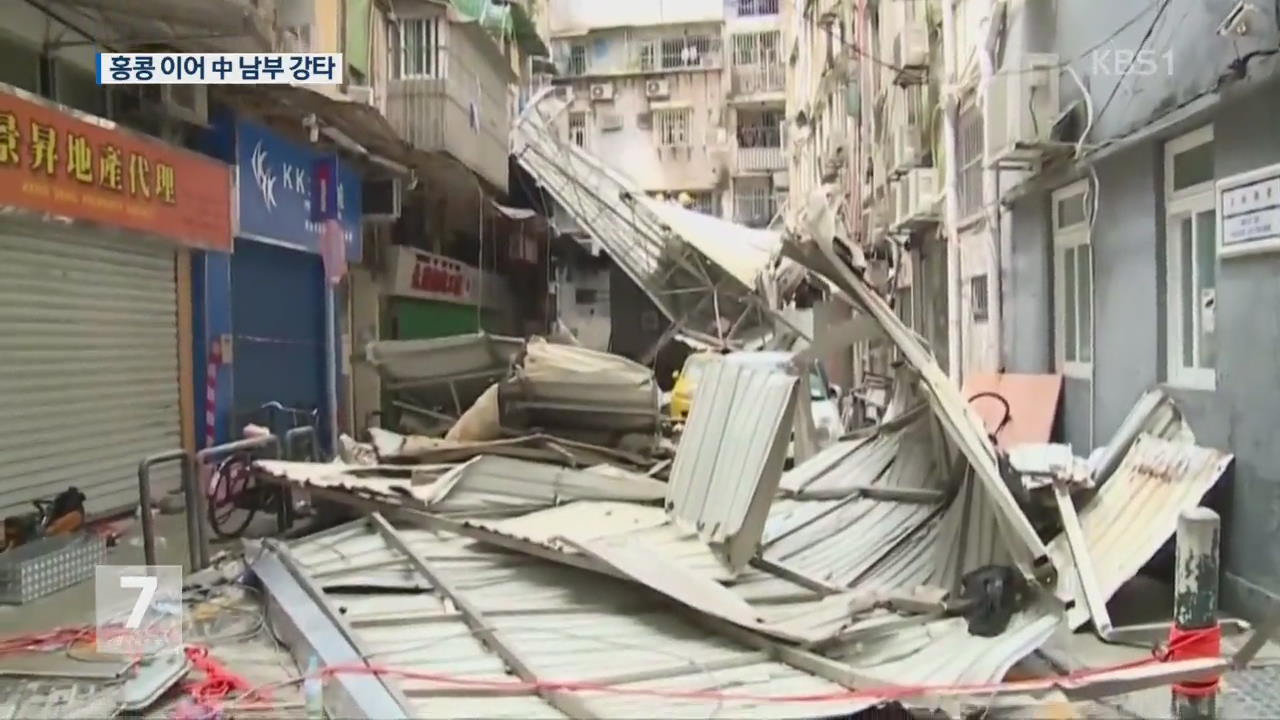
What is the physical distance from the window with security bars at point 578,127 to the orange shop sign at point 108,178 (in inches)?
1095

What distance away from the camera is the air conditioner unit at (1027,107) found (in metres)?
9.16

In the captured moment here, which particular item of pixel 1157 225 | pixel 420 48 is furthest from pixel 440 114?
pixel 1157 225

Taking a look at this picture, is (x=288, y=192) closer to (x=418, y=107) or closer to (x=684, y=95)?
(x=418, y=107)

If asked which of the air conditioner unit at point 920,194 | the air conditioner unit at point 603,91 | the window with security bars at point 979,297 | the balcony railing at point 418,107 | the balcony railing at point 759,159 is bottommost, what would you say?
the window with security bars at point 979,297

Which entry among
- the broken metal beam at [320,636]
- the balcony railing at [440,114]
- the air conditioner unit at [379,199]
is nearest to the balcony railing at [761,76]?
the balcony railing at [440,114]

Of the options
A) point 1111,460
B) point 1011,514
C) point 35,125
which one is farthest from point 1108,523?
point 35,125

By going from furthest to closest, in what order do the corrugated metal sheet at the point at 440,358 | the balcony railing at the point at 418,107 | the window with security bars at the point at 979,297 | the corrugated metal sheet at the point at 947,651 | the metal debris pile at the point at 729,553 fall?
the balcony railing at the point at 418,107 → the window with security bars at the point at 979,297 → the corrugated metal sheet at the point at 440,358 → the metal debris pile at the point at 729,553 → the corrugated metal sheet at the point at 947,651

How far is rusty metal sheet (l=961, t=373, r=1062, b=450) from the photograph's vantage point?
9.80m

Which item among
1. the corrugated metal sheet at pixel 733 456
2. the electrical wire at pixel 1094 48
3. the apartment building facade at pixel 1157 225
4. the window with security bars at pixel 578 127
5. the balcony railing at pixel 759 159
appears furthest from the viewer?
the window with security bars at pixel 578 127

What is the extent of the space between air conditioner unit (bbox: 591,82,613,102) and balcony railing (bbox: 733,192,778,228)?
561 centimetres

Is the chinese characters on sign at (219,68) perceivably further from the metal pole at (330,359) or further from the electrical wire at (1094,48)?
the metal pole at (330,359)

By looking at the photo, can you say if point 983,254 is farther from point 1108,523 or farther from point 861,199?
point 861,199

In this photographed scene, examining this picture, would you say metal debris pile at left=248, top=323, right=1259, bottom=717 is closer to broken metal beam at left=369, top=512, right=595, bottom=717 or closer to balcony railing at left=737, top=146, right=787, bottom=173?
broken metal beam at left=369, top=512, right=595, bottom=717

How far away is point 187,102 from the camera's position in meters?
11.3
